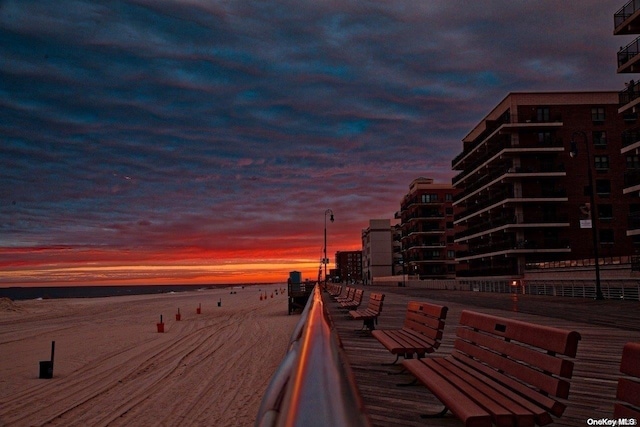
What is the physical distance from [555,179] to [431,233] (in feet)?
115

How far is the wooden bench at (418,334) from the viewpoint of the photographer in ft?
20.3

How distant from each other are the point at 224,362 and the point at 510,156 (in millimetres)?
48862

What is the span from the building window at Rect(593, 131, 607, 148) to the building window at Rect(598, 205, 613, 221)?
263 inches

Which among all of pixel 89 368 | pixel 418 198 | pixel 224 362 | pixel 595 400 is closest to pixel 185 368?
pixel 224 362

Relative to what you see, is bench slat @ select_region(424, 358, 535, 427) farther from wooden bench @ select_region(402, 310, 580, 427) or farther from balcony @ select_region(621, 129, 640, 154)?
balcony @ select_region(621, 129, 640, 154)

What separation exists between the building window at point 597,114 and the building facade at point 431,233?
33.2 metres

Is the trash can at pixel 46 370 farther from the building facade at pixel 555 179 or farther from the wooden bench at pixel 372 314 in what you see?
the building facade at pixel 555 179

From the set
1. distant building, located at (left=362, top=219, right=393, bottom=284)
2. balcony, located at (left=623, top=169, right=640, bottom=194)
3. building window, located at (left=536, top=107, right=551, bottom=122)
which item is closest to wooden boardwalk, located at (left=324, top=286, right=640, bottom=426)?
balcony, located at (left=623, top=169, right=640, bottom=194)

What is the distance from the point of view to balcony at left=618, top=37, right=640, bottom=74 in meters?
37.0

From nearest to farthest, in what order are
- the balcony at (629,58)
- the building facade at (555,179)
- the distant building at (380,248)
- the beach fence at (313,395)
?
the beach fence at (313,395) → the balcony at (629,58) → the building facade at (555,179) → the distant building at (380,248)

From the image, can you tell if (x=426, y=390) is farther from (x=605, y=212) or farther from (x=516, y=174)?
(x=605, y=212)

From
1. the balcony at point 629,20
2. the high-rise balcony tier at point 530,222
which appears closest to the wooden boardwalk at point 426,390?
the balcony at point 629,20

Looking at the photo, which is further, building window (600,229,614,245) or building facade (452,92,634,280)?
building facade (452,92,634,280)

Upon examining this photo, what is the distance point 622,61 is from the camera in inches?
1513
